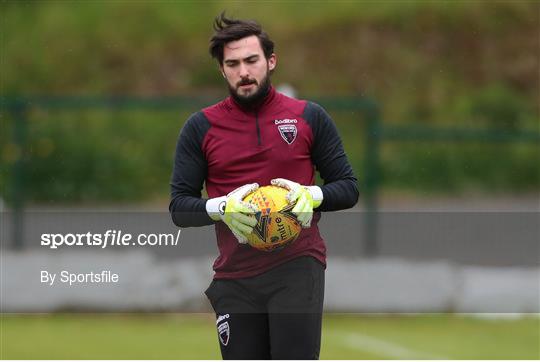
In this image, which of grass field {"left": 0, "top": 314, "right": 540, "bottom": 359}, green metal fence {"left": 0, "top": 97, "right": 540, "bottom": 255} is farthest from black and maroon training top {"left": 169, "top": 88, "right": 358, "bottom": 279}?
green metal fence {"left": 0, "top": 97, "right": 540, "bottom": 255}

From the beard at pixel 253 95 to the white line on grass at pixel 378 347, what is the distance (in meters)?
6.16

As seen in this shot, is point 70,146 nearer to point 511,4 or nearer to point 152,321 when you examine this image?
point 152,321

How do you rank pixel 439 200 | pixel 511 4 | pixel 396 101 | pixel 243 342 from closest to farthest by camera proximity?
pixel 243 342
pixel 439 200
pixel 396 101
pixel 511 4

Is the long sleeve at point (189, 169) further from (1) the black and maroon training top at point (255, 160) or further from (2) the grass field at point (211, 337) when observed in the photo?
(2) the grass field at point (211, 337)

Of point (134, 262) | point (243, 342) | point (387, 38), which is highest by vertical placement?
point (387, 38)

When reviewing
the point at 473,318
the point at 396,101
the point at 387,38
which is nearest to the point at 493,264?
the point at 473,318

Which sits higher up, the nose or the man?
the nose

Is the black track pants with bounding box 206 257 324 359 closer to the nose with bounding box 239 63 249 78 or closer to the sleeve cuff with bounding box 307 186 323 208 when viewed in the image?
the sleeve cuff with bounding box 307 186 323 208

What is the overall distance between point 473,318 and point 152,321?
12.3 ft

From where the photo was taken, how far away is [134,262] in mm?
13023

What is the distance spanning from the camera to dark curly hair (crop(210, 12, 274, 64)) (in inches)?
196

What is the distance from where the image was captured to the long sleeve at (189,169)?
5.02 m

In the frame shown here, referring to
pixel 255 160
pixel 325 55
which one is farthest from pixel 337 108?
pixel 325 55

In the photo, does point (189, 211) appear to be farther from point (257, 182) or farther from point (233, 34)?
point (233, 34)
